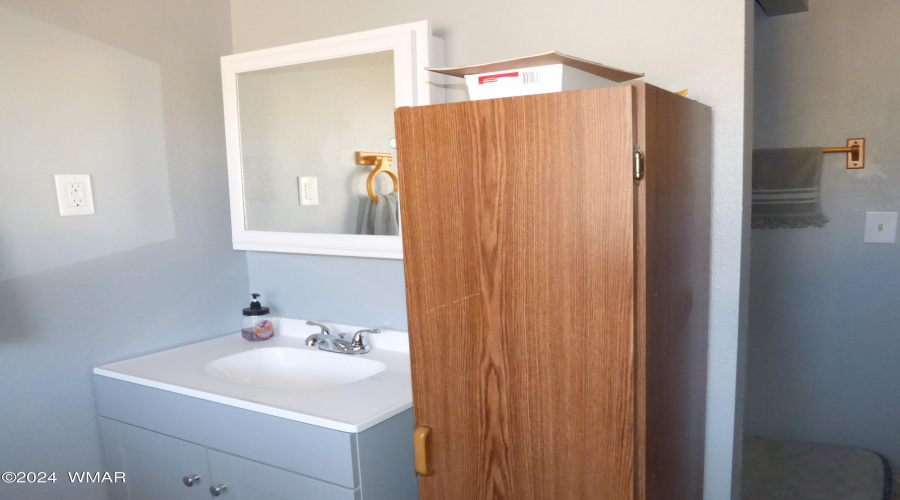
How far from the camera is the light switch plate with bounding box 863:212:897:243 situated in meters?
2.27

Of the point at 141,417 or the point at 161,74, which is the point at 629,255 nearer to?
the point at 141,417

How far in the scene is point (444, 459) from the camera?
1.22 metres

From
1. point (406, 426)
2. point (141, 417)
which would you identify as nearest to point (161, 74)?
point (141, 417)

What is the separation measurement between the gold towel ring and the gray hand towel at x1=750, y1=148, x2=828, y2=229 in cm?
144

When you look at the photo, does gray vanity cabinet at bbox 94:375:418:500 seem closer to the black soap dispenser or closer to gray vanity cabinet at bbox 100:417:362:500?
gray vanity cabinet at bbox 100:417:362:500

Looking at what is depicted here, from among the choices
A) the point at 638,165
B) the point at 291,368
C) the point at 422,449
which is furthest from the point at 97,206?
the point at 638,165

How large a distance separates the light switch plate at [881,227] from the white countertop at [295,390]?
1817 mm

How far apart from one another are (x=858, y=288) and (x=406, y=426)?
6.32 feet

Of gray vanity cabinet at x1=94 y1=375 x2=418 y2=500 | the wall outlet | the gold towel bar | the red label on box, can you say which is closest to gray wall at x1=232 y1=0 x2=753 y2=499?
the wall outlet

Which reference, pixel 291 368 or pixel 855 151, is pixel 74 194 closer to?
pixel 291 368

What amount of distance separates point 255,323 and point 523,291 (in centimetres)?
128

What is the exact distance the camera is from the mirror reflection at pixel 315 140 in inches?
70.1

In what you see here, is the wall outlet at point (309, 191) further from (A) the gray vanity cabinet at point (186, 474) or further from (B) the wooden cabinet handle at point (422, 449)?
(B) the wooden cabinet handle at point (422, 449)

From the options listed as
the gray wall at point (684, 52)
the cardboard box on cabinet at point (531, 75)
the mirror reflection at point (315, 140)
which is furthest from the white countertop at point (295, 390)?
the cardboard box on cabinet at point (531, 75)
